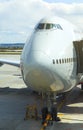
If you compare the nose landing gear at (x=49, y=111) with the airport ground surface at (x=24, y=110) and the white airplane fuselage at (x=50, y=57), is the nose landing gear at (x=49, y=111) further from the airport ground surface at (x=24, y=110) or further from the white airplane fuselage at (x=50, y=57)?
the white airplane fuselage at (x=50, y=57)

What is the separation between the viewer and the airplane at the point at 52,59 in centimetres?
1591

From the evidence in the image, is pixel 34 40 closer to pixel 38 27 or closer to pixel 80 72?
pixel 38 27

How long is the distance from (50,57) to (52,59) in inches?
5.7

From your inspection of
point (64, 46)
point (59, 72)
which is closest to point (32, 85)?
point (59, 72)

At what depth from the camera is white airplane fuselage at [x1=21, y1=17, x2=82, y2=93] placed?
15.9 m

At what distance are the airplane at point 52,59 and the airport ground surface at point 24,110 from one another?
3.10 feet

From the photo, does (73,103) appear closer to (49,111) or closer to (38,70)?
(49,111)

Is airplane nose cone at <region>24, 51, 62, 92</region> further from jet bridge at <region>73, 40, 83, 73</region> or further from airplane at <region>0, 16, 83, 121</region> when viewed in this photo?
jet bridge at <region>73, 40, 83, 73</region>

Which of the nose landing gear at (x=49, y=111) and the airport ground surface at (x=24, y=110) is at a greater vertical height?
the nose landing gear at (x=49, y=111)

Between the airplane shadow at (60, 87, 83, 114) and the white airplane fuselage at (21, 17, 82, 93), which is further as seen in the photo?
the airplane shadow at (60, 87, 83, 114)

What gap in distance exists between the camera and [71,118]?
19.7 metres

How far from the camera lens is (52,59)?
1623cm

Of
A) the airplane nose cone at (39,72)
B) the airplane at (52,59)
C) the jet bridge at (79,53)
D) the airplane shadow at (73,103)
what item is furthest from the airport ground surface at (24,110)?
the jet bridge at (79,53)

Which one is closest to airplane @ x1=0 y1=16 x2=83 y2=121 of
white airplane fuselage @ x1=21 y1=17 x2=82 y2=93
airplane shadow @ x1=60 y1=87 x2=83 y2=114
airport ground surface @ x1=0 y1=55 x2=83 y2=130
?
white airplane fuselage @ x1=21 y1=17 x2=82 y2=93
